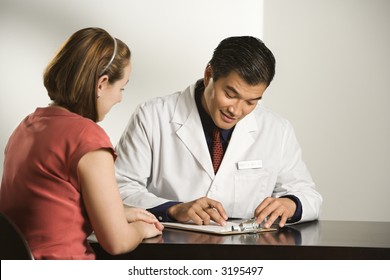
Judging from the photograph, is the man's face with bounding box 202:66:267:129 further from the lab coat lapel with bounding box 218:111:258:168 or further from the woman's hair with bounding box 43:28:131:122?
the woman's hair with bounding box 43:28:131:122

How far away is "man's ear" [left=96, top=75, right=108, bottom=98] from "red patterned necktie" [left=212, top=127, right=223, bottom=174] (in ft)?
3.16

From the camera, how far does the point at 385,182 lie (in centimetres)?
370

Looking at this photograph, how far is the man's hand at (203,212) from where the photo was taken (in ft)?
6.60

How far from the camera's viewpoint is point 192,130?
2.56 m

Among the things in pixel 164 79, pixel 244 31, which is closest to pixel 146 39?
pixel 164 79

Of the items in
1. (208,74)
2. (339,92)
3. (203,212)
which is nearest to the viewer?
(203,212)

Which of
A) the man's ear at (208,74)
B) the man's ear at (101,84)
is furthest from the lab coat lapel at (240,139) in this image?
the man's ear at (101,84)

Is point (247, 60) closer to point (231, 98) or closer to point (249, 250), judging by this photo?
point (231, 98)

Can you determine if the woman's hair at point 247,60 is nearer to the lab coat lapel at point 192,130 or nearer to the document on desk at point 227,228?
A: the lab coat lapel at point 192,130

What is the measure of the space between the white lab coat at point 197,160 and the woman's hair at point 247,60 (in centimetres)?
31

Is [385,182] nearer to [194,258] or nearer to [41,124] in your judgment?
[194,258]

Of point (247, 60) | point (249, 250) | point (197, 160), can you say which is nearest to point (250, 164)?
point (197, 160)

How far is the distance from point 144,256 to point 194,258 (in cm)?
13

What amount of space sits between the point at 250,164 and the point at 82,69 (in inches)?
45.2
